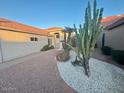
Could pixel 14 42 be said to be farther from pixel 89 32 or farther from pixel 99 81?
pixel 99 81

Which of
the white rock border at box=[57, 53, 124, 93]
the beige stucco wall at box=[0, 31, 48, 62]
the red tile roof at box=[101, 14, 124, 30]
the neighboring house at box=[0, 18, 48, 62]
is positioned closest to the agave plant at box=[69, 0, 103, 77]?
the white rock border at box=[57, 53, 124, 93]

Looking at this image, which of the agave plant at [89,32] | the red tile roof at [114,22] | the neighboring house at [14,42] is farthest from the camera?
the neighboring house at [14,42]

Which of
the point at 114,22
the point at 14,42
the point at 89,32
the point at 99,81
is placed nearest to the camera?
the point at 99,81

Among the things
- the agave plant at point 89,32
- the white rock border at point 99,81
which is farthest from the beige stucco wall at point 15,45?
the agave plant at point 89,32

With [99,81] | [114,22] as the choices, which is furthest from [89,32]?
[114,22]

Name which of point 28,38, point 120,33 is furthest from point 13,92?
point 28,38

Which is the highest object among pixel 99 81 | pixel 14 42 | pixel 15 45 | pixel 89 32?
pixel 89 32

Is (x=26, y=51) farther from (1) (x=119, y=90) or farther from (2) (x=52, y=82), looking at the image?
(1) (x=119, y=90)

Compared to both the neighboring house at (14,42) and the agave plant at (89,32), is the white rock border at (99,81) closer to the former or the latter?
the agave plant at (89,32)

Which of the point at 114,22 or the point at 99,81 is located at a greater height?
the point at 114,22

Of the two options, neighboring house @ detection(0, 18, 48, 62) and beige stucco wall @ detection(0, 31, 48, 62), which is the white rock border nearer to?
neighboring house @ detection(0, 18, 48, 62)

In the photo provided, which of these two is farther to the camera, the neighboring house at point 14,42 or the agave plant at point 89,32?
the neighboring house at point 14,42

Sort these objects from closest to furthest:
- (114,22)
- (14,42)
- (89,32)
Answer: (89,32) < (14,42) < (114,22)

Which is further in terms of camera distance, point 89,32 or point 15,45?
point 15,45
